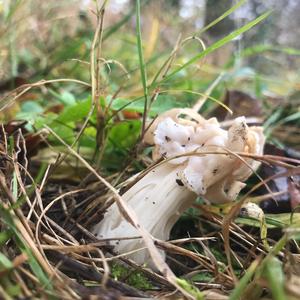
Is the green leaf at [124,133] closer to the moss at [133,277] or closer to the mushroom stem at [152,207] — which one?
the mushroom stem at [152,207]

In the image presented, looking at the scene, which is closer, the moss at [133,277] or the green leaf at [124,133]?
the moss at [133,277]

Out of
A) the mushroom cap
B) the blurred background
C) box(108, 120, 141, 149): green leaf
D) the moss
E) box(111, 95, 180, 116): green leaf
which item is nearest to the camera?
the moss

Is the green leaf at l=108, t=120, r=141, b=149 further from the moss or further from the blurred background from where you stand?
the moss

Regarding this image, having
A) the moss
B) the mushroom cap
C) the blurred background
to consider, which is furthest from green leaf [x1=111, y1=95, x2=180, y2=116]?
the moss

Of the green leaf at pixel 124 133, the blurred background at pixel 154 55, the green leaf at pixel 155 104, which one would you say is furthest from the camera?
the blurred background at pixel 154 55

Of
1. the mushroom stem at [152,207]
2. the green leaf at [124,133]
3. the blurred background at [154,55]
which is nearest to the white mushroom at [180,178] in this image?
the mushroom stem at [152,207]

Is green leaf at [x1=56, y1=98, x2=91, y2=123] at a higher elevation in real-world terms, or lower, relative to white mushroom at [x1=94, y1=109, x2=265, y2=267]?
higher

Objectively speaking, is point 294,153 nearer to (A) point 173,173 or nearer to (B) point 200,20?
(A) point 173,173

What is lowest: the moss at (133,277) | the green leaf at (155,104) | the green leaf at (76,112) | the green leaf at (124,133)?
the moss at (133,277)

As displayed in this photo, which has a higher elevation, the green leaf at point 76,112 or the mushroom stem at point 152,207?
the green leaf at point 76,112
